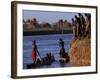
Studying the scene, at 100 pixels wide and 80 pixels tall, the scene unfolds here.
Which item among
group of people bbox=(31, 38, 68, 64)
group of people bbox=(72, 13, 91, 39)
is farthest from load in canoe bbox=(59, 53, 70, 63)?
group of people bbox=(72, 13, 91, 39)

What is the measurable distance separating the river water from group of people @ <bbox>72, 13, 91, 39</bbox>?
0.08 metres

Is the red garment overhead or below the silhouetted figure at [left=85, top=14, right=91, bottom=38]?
below

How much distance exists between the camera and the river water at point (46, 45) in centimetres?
210

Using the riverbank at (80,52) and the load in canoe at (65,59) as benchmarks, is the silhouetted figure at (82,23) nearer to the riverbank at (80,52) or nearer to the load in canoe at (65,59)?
the riverbank at (80,52)

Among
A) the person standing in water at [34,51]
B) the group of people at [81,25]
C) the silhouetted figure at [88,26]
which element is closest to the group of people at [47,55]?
the person standing in water at [34,51]

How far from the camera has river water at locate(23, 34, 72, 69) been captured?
2100 mm

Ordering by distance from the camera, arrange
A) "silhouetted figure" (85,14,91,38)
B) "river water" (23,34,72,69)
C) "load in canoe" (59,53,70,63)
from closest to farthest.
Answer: "river water" (23,34,72,69), "load in canoe" (59,53,70,63), "silhouetted figure" (85,14,91,38)

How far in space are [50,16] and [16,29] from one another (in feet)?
1.09

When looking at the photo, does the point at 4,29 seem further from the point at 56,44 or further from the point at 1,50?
the point at 56,44

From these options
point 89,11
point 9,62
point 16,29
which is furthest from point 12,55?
point 89,11

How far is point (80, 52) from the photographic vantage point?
2324 mm

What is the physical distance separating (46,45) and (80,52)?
13.4 inches

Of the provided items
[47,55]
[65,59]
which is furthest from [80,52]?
[47,55]

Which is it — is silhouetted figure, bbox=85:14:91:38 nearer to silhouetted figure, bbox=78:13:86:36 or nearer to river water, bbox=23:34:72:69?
silhouetted figure, bbox=78:13:86:36
